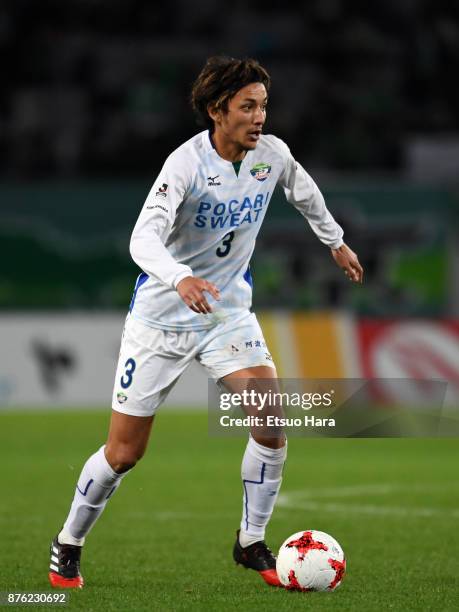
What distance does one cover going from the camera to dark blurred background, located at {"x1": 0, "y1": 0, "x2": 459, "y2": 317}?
19.8 metres

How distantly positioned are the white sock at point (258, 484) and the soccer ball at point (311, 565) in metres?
0.36

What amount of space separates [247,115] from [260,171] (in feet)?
1.01

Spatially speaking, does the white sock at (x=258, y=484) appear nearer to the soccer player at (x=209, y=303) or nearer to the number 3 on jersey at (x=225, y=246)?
the soccer player at (x=209, y=303)

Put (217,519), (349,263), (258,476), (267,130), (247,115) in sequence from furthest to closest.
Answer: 1. (267,130)
2. (217,519)
3. (349,263)
4. (258,476)
5. (247,115)

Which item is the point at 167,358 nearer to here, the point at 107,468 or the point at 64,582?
the point at 107,468

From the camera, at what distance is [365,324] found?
1600 cm

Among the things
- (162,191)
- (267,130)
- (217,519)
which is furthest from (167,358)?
(267,130)

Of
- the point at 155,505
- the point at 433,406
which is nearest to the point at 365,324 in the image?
the point at 155,505

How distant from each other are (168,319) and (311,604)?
4.57 feet

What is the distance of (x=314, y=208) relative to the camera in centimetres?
588

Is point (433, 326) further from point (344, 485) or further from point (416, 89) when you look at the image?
point (416, 89)

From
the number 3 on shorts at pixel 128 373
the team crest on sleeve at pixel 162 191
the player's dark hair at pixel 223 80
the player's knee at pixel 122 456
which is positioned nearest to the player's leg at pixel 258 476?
the number 3 on shorts at pixel 128 373

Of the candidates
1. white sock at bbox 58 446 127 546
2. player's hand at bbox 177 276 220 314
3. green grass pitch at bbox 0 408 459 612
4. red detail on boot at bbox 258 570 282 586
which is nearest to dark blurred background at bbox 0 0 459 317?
green grass pitch at bbox 0 408 459 612

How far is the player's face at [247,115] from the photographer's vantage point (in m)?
5.32
